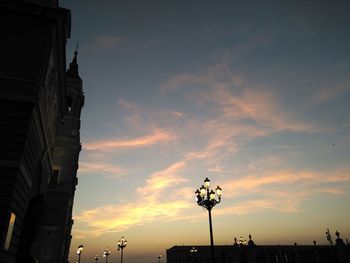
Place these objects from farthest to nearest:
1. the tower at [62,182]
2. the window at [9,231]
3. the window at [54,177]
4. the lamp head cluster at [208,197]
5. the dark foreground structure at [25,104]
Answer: the window at [54,177] < the tower at [62,182] < the lamp head cluster at [208,197] < the dark foreground structure at [25,104] < the window at [9,231]

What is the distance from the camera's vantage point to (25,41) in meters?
14.0

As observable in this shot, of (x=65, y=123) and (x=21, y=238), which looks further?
(x=65, y=123)

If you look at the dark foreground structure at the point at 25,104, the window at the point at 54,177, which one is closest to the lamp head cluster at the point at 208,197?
the dark foreground structure at the point at 25,104

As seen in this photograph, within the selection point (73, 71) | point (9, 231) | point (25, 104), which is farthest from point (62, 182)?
point (9, 231)

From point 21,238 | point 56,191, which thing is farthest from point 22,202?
point 56,191

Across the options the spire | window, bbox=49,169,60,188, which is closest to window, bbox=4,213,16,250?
window, bbox=49,169,60,188

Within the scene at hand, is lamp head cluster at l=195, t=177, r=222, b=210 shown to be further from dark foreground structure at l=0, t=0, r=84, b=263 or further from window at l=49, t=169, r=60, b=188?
window at l=49, t=169, r=60, b=188

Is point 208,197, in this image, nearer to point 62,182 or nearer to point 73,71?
point 62,182

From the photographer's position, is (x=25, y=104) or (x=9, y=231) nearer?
(x=9, y=231)

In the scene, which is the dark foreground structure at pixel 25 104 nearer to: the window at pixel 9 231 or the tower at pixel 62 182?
the window at pixel 9 231

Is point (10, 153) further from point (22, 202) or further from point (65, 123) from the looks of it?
point (65, 123)

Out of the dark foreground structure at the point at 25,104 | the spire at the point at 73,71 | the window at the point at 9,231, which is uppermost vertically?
the spire at the point at 73,71

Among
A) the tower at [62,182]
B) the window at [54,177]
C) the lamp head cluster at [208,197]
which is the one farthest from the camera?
the window at [54,177]

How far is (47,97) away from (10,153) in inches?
184
